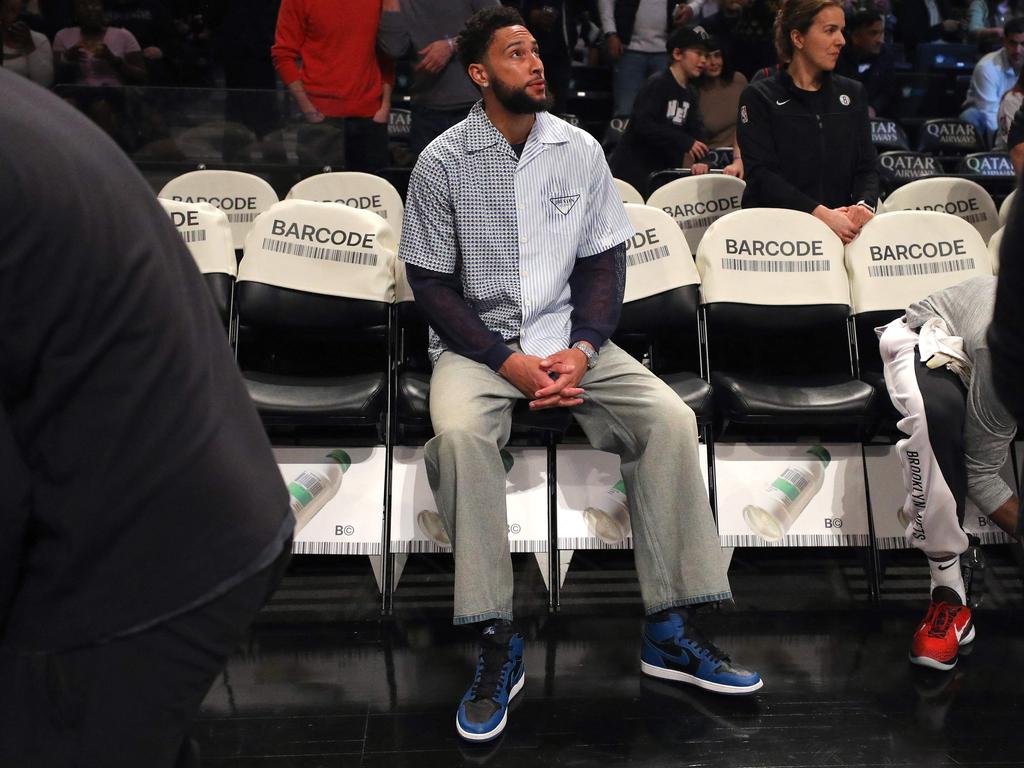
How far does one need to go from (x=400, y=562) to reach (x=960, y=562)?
1.82m

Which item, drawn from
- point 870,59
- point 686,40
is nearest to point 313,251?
point 686,40

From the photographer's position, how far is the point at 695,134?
6.19 m

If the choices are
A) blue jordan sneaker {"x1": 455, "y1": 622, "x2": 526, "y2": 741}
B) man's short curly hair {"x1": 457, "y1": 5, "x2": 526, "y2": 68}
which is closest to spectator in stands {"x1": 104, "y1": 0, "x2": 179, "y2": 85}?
man's short curly hair {"x1": 457, "y1": 5, "x2": 526, "y2": 68}

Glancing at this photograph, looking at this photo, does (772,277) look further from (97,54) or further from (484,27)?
(97,54)

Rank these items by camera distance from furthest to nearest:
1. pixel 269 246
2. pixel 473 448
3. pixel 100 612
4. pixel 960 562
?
pixel 269 246
pixel 960 562
pixel 473 448
pixel 100 612

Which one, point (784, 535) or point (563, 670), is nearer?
point (563, 670)

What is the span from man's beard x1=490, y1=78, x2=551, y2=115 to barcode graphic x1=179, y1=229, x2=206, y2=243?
1230 millimetres

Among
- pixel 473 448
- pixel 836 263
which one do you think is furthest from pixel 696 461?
pixel 836 263

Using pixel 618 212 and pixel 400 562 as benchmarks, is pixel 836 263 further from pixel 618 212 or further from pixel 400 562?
pixel 400 562

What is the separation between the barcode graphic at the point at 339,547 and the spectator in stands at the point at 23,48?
14.8 feet

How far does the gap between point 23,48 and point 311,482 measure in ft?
15.2

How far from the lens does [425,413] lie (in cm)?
351

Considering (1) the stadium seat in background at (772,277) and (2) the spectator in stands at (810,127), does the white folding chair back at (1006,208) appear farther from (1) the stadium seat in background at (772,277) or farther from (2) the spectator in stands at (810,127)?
(1) the stadium seat in background at (772,277)

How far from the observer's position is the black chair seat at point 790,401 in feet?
12.2
